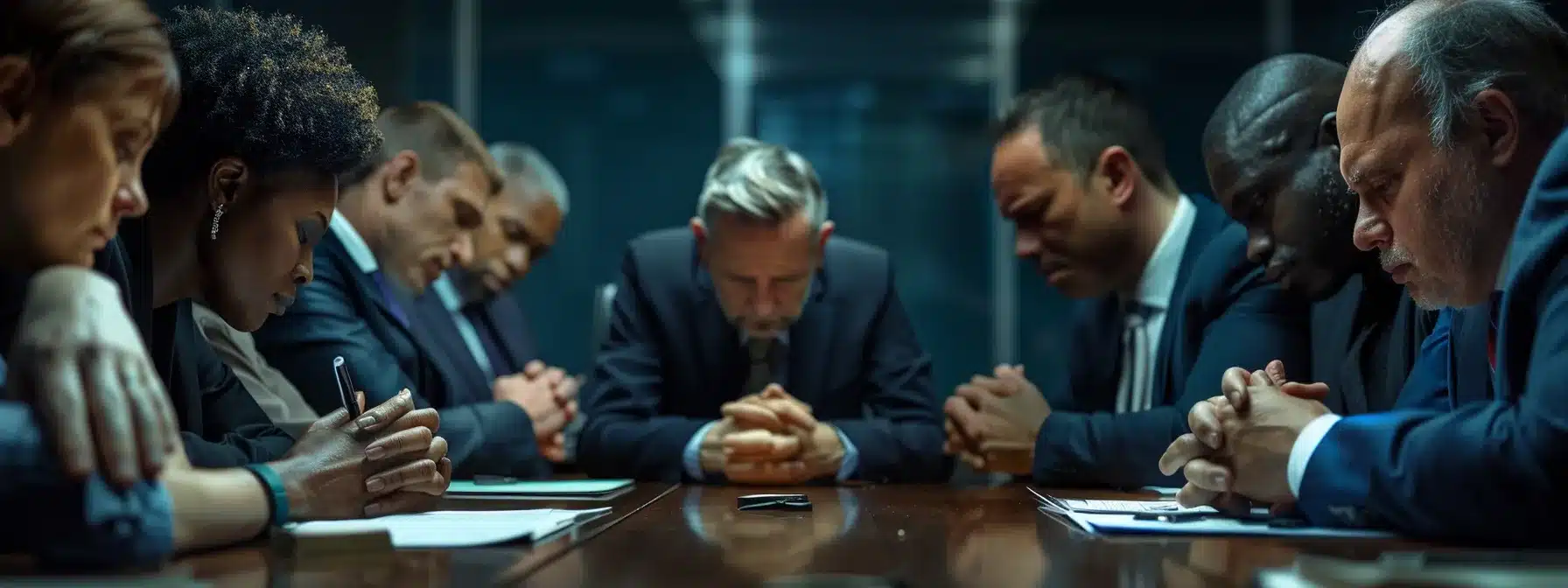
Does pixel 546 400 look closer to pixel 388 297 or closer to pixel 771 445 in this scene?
pixel 388 297

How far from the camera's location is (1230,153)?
99.8 inches

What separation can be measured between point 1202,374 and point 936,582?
1.34 meters

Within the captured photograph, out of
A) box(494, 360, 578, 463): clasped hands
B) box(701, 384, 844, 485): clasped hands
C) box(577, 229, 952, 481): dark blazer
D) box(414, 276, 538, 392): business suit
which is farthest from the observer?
box(414, 276, 538, 392): business suit

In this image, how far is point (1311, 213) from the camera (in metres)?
2.41

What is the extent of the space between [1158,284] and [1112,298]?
0.84ft

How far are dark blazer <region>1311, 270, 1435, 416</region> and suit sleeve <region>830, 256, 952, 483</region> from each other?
85cm

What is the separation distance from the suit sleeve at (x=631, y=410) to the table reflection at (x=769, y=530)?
0.55 m

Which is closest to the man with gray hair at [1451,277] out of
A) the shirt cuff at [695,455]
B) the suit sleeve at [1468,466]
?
the suit sleeve at [1468,466]

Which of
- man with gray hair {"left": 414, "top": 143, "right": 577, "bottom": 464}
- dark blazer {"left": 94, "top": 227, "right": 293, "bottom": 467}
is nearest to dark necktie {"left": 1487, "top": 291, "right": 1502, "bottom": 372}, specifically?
dark blazer {"left": 94, "top": 227, "right": 293, "bottom": 467}

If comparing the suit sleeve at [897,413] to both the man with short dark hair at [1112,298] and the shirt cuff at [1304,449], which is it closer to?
the man with short dark hair at [1112,298]

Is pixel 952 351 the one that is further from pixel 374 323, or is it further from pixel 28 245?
pixel 28 245

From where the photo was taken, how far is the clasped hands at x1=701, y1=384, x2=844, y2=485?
278 centimetres

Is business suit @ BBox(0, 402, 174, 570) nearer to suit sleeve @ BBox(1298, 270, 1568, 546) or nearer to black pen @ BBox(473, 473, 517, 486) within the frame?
black pen @ BBox(473, 473, 517, 486)

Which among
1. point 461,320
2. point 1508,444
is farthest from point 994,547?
point 461,320
